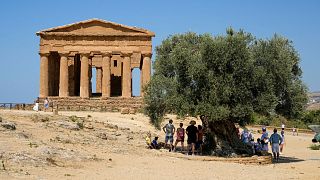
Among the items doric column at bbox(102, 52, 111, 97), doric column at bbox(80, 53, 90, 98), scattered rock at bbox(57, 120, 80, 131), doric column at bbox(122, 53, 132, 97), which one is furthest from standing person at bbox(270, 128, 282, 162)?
doric column at bbox(80, 53, 90, 98)

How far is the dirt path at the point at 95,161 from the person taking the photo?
16141 millimetres

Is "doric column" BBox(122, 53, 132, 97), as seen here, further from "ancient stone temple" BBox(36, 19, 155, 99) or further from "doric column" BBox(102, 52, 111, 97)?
"doric column" BBox(102, 52, 111, 97)

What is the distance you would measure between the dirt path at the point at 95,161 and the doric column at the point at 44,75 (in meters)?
29.6

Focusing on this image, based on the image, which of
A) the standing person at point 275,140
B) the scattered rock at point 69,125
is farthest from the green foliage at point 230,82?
the scattered rock at point 69,125

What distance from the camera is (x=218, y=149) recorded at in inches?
981

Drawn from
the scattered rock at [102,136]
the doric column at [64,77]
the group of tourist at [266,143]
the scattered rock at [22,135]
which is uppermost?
the doric column at [64,77]

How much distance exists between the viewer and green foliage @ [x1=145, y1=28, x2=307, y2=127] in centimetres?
2345

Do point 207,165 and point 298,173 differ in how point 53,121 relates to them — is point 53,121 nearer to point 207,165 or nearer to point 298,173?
point 207,165

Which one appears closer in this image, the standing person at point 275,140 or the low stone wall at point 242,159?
the low stone wall at point 242,159

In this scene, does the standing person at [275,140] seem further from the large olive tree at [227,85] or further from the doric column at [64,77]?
the doric column at [64,77]

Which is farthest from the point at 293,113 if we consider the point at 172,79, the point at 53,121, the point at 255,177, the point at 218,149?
the point at 53,121

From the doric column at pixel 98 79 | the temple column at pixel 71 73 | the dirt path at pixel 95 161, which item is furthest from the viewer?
the doric column at pixel 98 79

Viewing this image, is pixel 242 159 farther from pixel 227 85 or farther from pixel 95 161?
pixel 95 161

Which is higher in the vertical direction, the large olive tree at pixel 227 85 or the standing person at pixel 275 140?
the large olive tree at pixel 227 85
